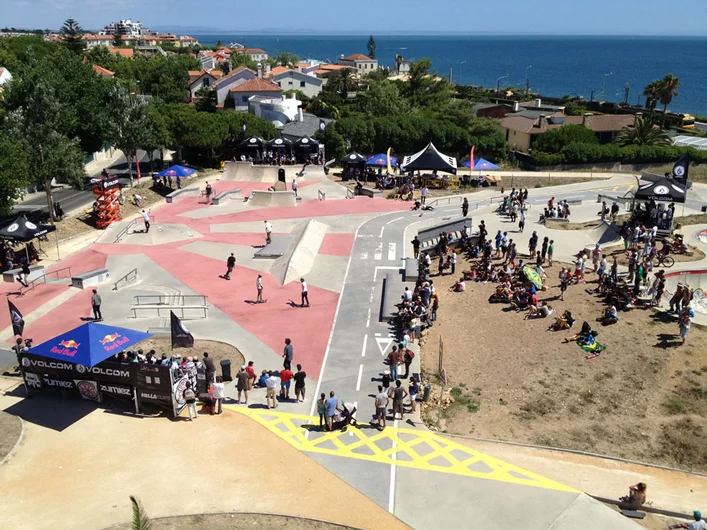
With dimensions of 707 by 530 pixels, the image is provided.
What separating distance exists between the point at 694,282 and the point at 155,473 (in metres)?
26.4

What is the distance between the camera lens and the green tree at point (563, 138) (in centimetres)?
6350

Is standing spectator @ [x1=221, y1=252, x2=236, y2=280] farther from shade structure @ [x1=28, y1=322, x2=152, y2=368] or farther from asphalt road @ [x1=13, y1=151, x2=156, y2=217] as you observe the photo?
asphalt road @ [x1=13, y1=151, x2=156, y2=217]

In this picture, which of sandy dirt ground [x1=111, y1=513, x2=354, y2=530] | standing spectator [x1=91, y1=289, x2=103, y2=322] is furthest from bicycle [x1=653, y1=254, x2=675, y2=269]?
standing spectator [x1=91, y1=289, x2=103, y2=322]

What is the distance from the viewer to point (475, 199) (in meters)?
45.2

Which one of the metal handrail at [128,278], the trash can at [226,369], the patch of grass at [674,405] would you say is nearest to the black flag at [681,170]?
the patch of grass at [674,405]

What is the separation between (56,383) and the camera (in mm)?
18594

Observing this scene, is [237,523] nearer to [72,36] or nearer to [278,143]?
[278,143]

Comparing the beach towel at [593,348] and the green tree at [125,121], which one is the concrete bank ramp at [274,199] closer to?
the green tree at [125,121]

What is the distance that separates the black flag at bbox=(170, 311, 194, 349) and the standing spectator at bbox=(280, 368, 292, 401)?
458 cm

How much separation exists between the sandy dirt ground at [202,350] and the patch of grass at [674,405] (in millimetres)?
13797

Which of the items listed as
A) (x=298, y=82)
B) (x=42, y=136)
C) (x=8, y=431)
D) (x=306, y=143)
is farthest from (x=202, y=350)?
(x=298, y=82)

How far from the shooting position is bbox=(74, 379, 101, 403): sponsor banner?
18297 mm

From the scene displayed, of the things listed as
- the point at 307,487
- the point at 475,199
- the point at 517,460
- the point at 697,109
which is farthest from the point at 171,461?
the point at 697,109

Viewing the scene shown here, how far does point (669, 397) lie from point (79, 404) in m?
18.3
